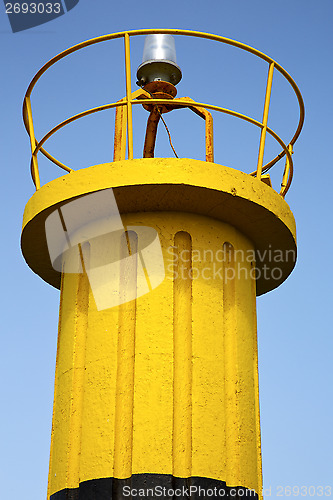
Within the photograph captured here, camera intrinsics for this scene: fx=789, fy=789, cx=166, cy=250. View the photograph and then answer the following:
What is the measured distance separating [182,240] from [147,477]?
2.62m

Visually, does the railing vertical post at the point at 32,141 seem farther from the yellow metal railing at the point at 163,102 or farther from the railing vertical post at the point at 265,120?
the railing vertical post at the point at 265,120

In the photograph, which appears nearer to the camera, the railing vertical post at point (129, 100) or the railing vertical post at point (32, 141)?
the railing vertical post at point (129, 100)

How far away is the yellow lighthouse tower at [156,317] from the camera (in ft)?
26.3

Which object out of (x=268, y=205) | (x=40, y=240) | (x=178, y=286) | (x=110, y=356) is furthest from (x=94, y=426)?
(x=268, y=205)

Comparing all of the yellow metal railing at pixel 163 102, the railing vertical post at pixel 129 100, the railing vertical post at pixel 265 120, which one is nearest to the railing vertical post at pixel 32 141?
the yellow metal railing at pixel 163 102

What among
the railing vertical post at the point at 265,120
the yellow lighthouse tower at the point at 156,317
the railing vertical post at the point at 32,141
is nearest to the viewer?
the yellow lighthouse tower at the point at 156,317

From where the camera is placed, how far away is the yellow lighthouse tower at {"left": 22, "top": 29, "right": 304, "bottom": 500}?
801 centimetres

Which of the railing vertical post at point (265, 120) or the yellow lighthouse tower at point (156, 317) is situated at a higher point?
the railing vertical post at point (265, 120)

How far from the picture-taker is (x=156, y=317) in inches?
332

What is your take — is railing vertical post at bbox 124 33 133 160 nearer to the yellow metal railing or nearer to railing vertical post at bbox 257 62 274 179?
the yellow metal railing

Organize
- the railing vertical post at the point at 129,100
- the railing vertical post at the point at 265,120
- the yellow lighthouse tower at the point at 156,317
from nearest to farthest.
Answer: the yellow lighthouse tower at the point at 156,317
the railing vertical post at the point at 129,100
the railing vertical post at the point at 265,120

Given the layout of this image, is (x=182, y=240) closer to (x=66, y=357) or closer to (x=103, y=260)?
(x=103, y=260)

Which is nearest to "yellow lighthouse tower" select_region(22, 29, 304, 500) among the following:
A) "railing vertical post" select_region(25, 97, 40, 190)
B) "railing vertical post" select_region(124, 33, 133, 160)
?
"railing vertical post" select_region(124, 33, 133, 160)

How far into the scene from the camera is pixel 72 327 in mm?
8852
